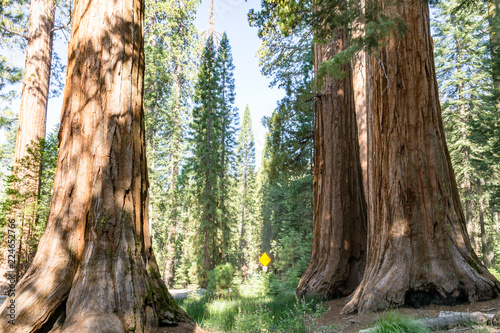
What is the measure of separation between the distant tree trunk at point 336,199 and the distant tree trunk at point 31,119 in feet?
23.8

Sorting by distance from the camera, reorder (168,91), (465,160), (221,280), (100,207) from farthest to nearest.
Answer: (168,91) → (465,160) → (221,280) → (100,207)

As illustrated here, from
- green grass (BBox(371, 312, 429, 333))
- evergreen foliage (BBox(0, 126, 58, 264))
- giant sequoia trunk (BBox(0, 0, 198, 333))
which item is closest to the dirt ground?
green grass (BBox(371, 312, 429, 333))

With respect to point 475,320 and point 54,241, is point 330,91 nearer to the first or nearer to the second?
point 475,320

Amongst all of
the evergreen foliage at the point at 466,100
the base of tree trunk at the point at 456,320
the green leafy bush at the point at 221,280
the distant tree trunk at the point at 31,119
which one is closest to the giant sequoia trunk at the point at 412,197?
the base of tree trunk at the point at 456,320

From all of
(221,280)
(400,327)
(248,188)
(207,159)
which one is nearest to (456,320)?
(400,327)

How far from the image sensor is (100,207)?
315cm

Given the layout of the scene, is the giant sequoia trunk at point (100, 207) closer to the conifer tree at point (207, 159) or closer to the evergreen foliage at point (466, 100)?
the conifer tree at point (207, 159)

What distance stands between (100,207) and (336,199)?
5.80 meters

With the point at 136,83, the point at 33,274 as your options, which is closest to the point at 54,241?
the point at 33,274

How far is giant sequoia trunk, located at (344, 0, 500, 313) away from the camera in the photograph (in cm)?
456

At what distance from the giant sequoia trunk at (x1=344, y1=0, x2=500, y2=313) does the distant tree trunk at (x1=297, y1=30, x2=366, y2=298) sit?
5.89 ft

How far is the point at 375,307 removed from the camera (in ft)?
15.0

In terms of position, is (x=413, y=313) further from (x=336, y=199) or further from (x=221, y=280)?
(x=221, y=280)

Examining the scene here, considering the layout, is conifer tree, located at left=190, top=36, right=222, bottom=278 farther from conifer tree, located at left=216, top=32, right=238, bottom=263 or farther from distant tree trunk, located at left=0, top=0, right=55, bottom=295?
distant tree trunk, located at left=0, top=0, right=55, bottom=295
